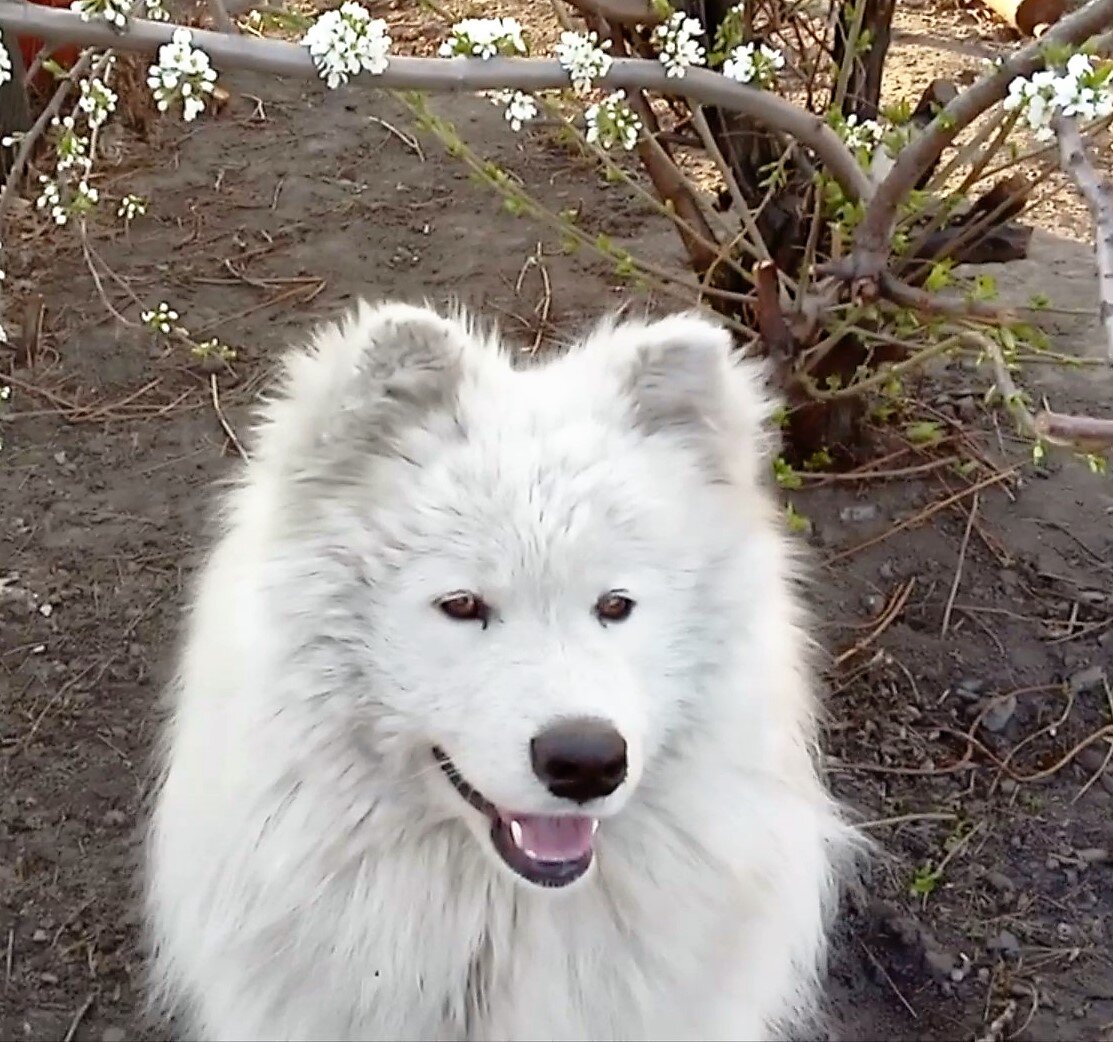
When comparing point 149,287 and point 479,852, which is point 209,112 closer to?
point 149,287

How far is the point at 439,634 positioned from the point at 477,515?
0.19 meters

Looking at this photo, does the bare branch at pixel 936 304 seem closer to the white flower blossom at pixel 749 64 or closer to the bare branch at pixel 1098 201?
the white flower blossom at pixel 749 64

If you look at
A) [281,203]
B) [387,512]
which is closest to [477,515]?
[387,512]

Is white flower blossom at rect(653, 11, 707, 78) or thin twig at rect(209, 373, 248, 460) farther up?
white flower blossom at rect(653, 11, 707, 78)

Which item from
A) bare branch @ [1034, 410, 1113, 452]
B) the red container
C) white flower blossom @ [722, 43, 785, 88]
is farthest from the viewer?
the red container

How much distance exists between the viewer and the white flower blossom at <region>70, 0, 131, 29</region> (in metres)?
2.59

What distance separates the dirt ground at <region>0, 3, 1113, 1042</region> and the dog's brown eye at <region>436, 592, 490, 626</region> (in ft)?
5.09

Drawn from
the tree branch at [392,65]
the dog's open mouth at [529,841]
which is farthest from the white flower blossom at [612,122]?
the dog's open mouth at [529,841]

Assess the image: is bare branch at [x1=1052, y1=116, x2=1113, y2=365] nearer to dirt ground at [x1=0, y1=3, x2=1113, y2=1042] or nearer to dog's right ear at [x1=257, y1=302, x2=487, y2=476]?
dog's right ear at [x1=257, y1=302, x2=487, y2=476]

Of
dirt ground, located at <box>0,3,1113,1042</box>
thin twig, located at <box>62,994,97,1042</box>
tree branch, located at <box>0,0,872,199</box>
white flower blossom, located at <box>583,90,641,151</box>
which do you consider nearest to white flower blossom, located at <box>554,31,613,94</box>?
tree branch, located at <box>0,0,872,199</box>

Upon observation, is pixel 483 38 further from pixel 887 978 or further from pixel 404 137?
pixel 404 137

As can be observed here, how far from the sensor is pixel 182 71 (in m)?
2.53

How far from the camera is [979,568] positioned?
4387mm

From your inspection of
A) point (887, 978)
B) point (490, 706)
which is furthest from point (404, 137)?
point (490, 706)
